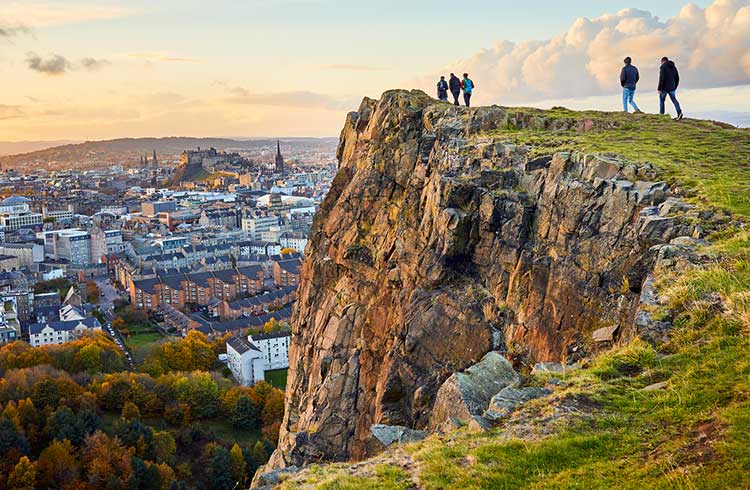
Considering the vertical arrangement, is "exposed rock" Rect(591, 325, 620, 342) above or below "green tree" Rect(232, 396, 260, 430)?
above

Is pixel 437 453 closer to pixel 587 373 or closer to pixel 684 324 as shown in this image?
pixel 587 373

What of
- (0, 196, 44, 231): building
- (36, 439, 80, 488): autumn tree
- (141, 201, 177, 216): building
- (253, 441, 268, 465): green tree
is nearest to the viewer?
(36, 439, 80, 488): autumn tree

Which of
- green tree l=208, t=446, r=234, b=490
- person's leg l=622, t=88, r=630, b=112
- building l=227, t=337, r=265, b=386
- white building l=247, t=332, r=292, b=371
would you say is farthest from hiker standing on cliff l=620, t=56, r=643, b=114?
white building l=247, t=332, r=292, b=371

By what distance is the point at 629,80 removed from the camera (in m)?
26.2

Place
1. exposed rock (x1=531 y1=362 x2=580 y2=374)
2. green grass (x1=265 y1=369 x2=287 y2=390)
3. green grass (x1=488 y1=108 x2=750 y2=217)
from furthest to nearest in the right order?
green grass (x1=265 y1=369 x2=287 y2=390) < green grass (x1=488 y1=108 x2=750 y2=217) < exposed rock (x1=531 y1=362 x2=580 y2=374)

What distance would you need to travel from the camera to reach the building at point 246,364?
73.6 metres

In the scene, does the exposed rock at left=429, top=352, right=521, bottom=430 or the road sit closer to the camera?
the exposed rock at left=429, top=352, right=521, bottom=430

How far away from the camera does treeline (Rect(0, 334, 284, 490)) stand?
48.5 meters

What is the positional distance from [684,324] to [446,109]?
16.2m

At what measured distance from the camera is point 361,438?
22.5m

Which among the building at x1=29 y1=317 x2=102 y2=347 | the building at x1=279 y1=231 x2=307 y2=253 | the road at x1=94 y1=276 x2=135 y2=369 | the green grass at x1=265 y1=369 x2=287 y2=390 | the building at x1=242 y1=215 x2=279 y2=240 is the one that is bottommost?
the green grass at x1=265 y1=369 x2=287 y2=390

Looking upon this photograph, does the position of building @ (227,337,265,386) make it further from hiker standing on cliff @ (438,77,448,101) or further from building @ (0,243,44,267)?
building @ (0,243,44,267)

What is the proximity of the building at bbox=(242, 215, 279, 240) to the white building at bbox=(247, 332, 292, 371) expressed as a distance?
8171 cm

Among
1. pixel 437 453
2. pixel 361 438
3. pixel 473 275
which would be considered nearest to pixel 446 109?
pixel 473 275
